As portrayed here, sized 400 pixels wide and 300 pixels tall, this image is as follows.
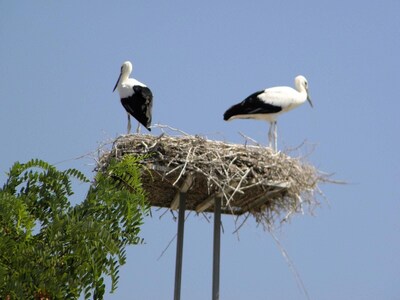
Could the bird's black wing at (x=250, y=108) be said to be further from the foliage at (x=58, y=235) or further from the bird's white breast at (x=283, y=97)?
the foliage at (x=58, y=235)

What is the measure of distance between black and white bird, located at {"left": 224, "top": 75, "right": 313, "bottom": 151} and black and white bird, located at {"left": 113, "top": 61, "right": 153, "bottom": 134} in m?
0.97

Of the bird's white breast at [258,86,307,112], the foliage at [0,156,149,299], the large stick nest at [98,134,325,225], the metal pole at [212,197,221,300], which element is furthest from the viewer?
the bird's white breast at [258,86,307,112]

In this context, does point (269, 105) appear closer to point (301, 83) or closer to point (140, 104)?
point (301, 83)

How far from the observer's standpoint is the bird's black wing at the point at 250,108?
939cm

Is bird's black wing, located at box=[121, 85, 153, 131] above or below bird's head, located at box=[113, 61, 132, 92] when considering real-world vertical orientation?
below

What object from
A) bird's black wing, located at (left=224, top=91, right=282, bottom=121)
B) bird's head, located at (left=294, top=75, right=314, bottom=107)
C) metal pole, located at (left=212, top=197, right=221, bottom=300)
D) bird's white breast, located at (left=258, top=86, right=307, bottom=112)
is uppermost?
bird's head, located at (left=294, top=75, right=314, bottom=107)

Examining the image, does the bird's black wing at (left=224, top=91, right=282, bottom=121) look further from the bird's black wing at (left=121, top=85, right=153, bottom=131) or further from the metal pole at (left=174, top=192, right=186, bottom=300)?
the metal pole at (left=174, top=192, right=186, bottom=300)

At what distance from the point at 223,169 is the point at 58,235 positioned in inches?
101

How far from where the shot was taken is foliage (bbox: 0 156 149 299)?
5.62m

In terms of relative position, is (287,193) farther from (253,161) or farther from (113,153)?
(113,153)

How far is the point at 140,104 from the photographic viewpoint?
31.6 feet

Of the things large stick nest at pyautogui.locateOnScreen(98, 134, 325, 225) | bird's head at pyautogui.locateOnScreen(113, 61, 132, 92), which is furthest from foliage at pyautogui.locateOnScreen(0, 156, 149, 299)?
bird's head at pyautogui.locateOnScreen(113, 61, 132, 92)

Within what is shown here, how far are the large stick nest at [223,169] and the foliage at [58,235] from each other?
162 cm

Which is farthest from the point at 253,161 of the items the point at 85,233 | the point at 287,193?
the point at 85,233
